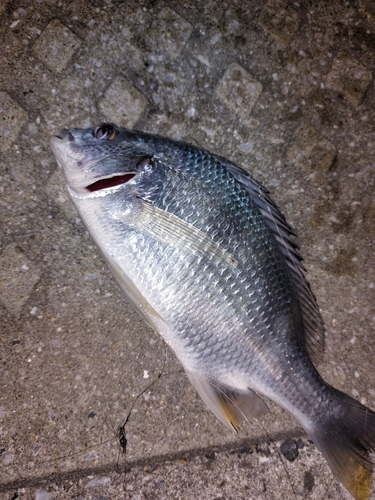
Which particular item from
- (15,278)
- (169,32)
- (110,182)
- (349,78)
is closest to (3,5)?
(169,32)

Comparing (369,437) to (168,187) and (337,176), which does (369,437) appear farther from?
(168,187)

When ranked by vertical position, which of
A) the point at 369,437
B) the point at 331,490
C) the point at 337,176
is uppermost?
the point at 337,176

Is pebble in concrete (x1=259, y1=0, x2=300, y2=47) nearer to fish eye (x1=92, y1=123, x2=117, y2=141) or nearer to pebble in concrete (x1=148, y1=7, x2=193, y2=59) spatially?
pebble in concrete (x1=148, y1=7, x2=193, y2=59)

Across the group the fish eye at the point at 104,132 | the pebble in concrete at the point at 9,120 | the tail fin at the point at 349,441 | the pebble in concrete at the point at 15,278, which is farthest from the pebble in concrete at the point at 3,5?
the tail fin at the point at 349,441

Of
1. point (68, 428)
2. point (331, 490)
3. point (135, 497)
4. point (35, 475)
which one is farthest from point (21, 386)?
point (331, 490)

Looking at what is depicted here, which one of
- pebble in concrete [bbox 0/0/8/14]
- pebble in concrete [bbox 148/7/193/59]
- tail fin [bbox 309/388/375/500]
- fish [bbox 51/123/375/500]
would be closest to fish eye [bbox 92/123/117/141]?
fish [bbox 51/123/375/500]

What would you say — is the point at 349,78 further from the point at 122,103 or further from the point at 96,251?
the point at 96,251

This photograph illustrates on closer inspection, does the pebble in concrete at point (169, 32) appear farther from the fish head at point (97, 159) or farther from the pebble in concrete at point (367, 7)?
the pebble in concrete at point (367, 7)

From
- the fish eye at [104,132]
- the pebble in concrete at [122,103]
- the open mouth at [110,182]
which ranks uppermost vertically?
the pebble in concrete at [122,103]
